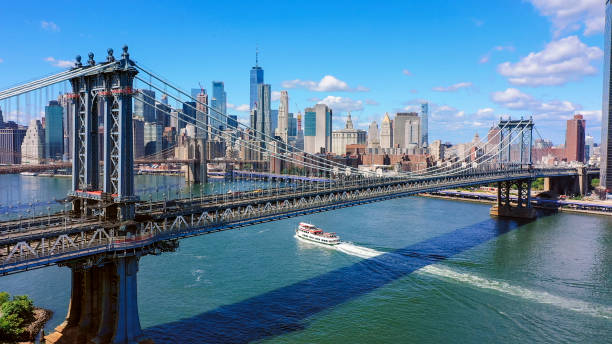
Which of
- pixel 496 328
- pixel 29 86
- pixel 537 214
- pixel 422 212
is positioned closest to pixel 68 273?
pixel 29 86

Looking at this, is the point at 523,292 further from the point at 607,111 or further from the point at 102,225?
the point at 607,111

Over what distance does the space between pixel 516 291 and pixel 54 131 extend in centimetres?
3907

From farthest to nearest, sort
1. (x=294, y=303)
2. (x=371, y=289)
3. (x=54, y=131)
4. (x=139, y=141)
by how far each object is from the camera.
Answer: (x=139, y=141) → (x=54, y=131) → (x=371, y=289) → (x=294, y=303)

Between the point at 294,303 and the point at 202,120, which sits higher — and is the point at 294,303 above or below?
below

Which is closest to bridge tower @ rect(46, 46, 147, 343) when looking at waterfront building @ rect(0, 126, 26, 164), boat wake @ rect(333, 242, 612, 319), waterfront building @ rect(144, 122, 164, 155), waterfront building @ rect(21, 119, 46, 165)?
boat wake @ rect(333, 242, 612, 319)

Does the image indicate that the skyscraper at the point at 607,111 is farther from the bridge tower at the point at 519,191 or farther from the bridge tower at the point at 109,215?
the bridge tower at the point at 109,215

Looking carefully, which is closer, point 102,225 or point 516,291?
point 102,225

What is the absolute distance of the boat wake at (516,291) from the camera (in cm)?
2502

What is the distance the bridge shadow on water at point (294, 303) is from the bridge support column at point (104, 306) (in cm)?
255

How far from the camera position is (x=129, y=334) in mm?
18156

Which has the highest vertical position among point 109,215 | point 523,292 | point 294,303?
point 109,215

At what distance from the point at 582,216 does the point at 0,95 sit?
62.6m

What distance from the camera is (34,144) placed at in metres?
41.4

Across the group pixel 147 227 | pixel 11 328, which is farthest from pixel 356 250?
pixel 11 328
